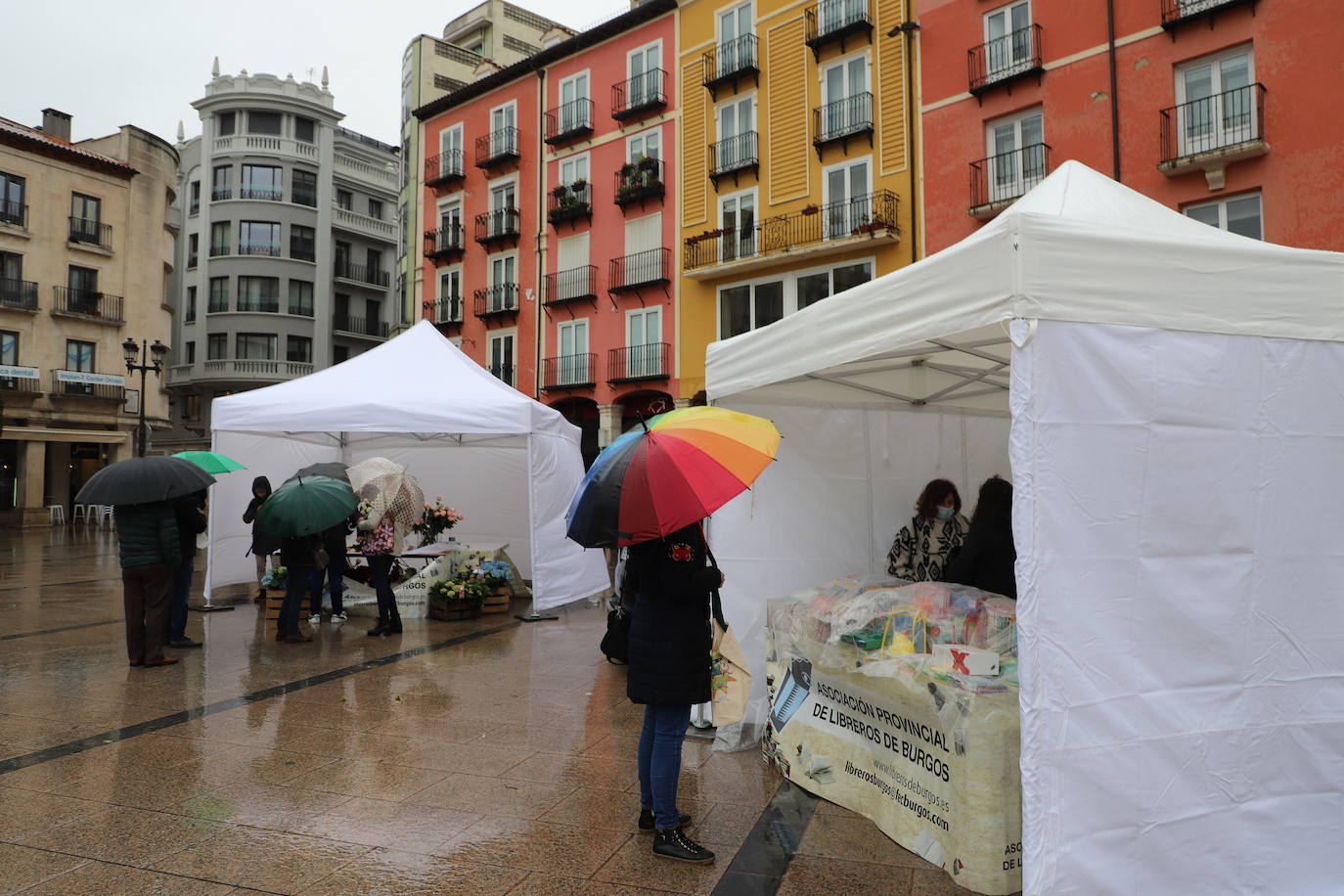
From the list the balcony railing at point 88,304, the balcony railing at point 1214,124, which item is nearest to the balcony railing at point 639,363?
the balcony railing at point 1214,124

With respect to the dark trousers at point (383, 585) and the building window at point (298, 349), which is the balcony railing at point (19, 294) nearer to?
the building window at point (298, 349)

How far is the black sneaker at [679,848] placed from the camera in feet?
12.8

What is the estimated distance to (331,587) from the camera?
10578 millimetres

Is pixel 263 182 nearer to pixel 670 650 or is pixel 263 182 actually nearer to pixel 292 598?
pixel 292 598

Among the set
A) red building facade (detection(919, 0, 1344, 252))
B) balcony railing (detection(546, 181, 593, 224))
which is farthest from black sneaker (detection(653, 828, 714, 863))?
balcony railing (detection(546, 181, 593, 224))

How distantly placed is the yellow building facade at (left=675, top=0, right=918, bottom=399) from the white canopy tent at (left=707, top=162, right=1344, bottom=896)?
1618cm

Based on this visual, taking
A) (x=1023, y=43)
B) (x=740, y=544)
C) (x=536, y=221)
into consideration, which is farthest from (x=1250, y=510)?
(x=536, y=221)

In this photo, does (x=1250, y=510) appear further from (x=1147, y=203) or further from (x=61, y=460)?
(x=61, y=460)

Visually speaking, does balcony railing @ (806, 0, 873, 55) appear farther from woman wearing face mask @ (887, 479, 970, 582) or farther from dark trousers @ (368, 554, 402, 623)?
woman wearing face mask @ (887, 479, 970, 582)

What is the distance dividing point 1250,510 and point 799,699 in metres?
2.43

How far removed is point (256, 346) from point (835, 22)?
3405cm

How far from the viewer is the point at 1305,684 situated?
12.1 ft

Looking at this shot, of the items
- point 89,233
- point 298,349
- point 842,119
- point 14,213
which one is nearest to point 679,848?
point 842,119

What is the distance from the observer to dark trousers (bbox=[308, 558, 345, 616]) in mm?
10312
